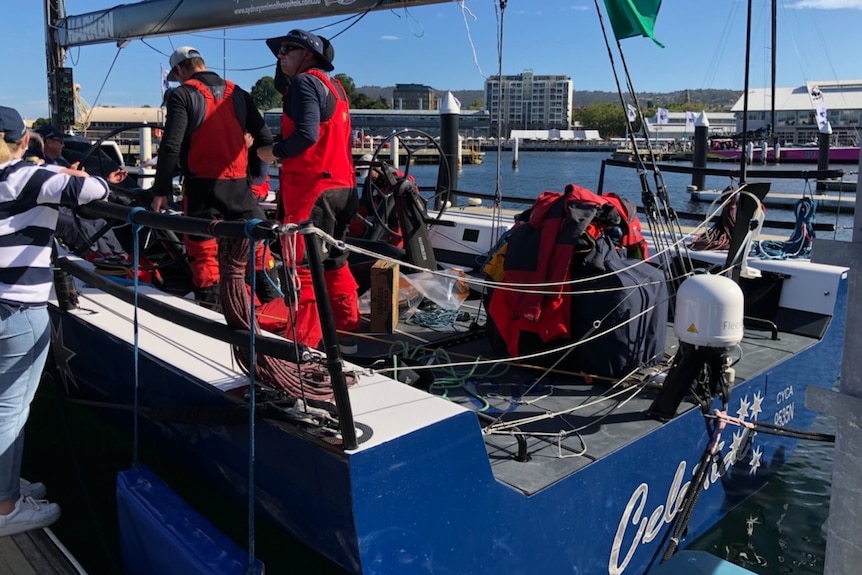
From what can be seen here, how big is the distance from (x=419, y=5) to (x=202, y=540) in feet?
12.4

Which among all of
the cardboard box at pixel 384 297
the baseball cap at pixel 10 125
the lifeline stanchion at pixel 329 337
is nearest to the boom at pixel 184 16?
the cardboard box at pixel 384 297

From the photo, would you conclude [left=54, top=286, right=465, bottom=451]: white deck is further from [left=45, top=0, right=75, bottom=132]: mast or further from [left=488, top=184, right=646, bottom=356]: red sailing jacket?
[left=45, top=0, right=75, bottom=132]: mast

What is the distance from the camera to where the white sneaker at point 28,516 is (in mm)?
2736

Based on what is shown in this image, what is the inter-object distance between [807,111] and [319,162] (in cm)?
6723

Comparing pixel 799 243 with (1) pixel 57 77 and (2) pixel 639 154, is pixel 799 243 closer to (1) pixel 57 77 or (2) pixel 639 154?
(2) pixel 639 154

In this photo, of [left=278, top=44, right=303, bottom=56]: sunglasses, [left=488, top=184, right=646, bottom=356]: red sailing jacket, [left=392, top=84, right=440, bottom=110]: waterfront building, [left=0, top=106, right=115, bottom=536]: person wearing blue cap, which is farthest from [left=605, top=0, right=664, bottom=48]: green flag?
[left=392, top=84, right=440, bottom=110]: waterfront building

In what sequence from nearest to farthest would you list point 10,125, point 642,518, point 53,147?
point 10,125
point 642,518
point 53,147

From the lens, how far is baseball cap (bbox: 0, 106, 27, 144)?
248 centimetres

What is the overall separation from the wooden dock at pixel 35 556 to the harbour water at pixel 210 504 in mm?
137

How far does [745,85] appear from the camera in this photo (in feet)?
11.5

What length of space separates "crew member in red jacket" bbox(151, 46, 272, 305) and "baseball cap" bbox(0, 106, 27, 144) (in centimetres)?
102

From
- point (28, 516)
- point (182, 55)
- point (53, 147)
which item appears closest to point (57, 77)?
point (53, 147)

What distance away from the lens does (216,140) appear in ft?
12.0

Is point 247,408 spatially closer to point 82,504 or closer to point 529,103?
point 82,504
